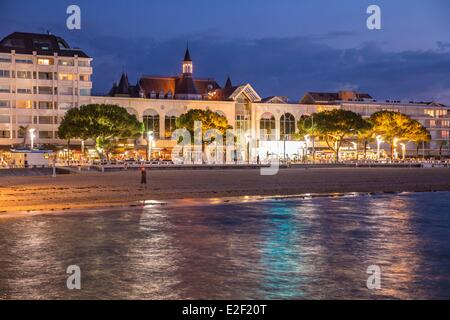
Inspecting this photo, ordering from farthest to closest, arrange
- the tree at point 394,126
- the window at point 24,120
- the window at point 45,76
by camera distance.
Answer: the tree at point 394,126 → the window at point 45,76 → the window at point 24,120

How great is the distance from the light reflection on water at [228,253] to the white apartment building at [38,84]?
81.5 meters

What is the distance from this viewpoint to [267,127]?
121m

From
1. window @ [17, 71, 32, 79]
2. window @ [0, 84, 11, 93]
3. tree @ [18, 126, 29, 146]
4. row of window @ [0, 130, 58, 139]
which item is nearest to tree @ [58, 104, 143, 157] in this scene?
tree @ [18, 126, 29, 146]

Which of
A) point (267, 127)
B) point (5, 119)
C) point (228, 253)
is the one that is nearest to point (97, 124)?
point (5, 119)

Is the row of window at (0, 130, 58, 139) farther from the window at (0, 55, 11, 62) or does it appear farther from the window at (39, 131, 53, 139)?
the window at (0, 55, 11, 62)

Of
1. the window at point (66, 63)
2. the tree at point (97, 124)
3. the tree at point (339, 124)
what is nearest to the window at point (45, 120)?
the window at point (66, 63)

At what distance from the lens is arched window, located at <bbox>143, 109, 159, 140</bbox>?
109938 mm

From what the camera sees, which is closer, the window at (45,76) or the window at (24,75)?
the window at (24,75)

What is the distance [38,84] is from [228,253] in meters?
93.2

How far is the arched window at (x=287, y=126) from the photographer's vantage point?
122 metres

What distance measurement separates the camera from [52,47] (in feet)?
343

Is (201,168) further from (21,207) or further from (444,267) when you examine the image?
(444,267)

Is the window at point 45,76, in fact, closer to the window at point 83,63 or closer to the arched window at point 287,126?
the window at point 83,63

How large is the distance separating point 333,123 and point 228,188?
6807 centimetres
